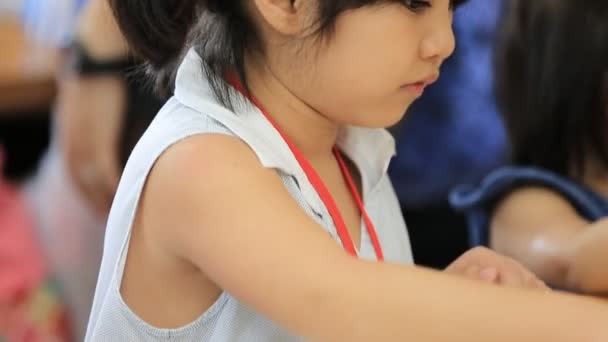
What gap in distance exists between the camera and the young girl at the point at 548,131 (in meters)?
0.93

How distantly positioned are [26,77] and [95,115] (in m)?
0.55

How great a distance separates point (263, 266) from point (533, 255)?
1.50ft

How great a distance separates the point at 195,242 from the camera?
1.74 feet

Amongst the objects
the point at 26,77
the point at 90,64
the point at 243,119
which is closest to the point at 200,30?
the point at 243,119

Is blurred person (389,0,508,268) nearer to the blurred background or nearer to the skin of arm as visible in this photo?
the blurred background

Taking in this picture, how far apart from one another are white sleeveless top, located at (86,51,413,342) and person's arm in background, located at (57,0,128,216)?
0.73 meters

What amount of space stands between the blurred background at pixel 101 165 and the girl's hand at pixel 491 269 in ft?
1.93

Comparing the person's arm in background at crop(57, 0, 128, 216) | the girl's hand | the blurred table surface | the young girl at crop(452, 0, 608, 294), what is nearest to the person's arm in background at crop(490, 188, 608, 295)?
the young girl at crop(452, 0, 608, 294)

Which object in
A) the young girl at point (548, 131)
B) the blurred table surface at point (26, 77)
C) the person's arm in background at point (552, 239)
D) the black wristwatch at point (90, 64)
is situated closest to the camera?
the person's arm in background at point (552, 239)

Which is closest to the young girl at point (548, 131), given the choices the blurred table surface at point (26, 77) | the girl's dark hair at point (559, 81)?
the girl's dark hair at point (559, 81)

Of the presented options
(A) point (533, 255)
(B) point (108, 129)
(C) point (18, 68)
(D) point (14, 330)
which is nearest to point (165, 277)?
(A) point (533, 255)

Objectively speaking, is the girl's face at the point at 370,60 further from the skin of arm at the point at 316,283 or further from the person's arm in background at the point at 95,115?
the person's arm in background at the point at 95,115

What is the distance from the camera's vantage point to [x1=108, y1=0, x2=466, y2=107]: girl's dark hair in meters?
0.61

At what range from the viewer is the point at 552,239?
0.89 m
